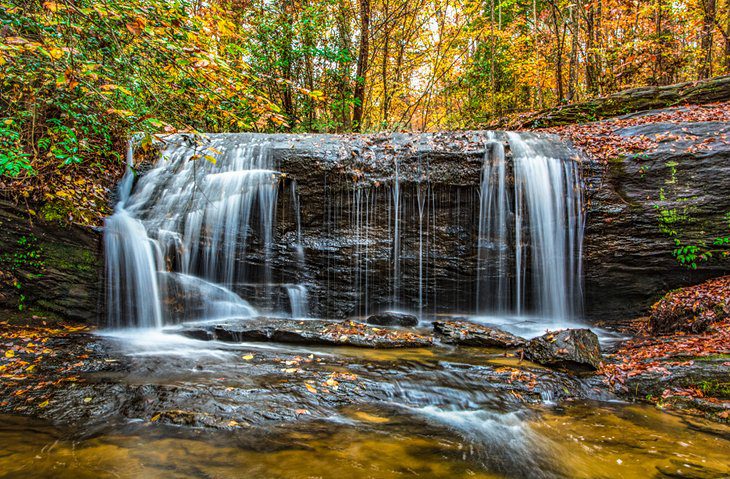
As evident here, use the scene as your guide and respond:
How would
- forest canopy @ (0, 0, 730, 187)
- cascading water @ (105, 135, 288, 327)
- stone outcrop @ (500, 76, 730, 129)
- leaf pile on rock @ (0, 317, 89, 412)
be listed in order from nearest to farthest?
leaf pile on rock @ (0, 317, 89, 412), cascading water @ (105, 135, 288, 327), stone outcrop @ (500, 76, 730, 129), forest canopy @ (0, 0, 730, 187)

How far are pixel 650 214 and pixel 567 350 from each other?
151 inches

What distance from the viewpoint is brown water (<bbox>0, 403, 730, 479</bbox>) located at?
2.59m

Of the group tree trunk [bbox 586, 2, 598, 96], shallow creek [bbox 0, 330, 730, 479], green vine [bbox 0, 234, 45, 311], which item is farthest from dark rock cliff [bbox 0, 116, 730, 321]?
tree trunk [bbox 586, 2, 598, 96]

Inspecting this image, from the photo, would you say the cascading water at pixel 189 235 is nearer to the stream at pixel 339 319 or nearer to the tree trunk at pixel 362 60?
the stream at pixel 339 319

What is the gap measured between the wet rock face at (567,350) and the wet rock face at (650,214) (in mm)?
2572

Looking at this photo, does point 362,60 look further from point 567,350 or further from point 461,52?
point 567,350

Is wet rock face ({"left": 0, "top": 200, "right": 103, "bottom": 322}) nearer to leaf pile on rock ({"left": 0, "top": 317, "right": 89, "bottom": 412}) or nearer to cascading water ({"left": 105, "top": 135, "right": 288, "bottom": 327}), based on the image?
cascading water ({"left": 105, "top": 135, "right": 288, "bottom": 327})

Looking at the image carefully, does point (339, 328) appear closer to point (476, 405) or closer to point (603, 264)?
point (476, 405)

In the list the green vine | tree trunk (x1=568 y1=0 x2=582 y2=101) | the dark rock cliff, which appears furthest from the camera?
tree trunk (x1=568 y1=0 x2=582 y2=101)

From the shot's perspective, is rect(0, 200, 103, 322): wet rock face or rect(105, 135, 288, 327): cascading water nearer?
rect(0, 200, 103, 322): wet rock face

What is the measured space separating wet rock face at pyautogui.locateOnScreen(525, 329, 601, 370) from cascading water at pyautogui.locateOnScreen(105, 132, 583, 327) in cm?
239

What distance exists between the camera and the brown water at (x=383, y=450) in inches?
102

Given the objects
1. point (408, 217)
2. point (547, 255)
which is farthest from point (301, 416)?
point (547, 255)

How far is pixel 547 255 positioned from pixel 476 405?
4.31 metres
